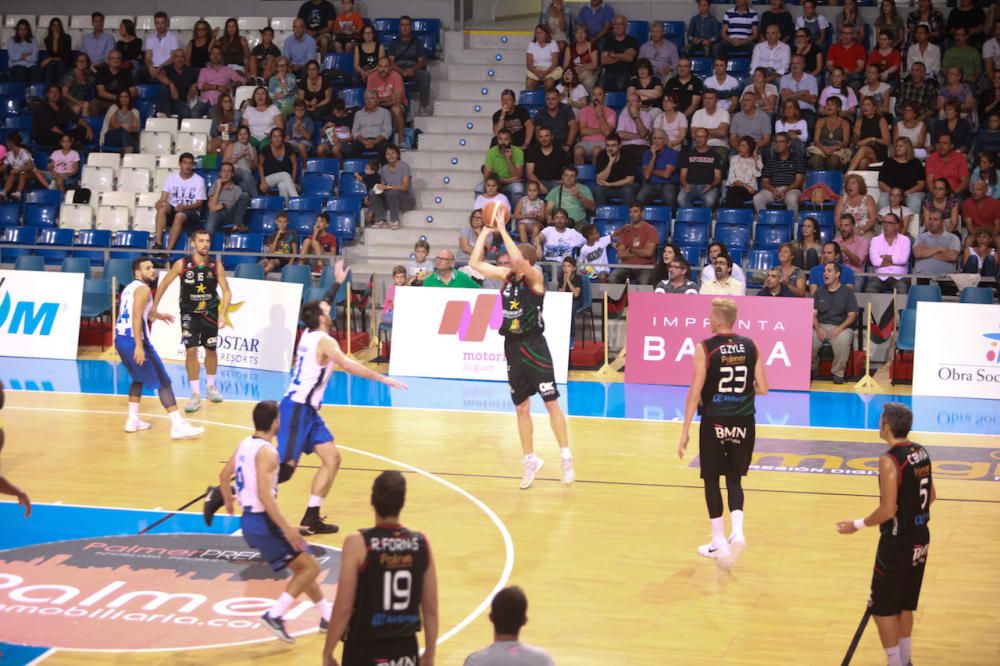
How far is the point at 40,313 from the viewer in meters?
18.1

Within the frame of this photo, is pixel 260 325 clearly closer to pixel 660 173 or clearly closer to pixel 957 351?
pixel 660 173

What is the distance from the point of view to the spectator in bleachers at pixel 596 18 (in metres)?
21.5

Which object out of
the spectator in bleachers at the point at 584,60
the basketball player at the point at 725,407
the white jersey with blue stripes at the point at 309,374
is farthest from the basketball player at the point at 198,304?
the spectator in bleachers at the point at 584,60

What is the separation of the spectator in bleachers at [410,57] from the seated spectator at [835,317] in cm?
901

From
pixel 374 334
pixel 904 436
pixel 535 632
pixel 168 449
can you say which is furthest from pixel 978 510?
pixel 374 334

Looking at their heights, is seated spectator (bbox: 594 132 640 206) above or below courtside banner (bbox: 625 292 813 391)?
above

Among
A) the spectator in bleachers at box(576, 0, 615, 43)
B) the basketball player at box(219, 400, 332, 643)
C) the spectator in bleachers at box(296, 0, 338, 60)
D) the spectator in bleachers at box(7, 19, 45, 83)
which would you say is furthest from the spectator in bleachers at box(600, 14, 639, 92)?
the basketball player at box(219, 400, 332, 643)

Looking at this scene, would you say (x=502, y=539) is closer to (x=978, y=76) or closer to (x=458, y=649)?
(x=458, y=649)

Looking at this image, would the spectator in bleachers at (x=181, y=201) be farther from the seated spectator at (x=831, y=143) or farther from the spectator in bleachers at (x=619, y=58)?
the seated spectator at (x=831, y=143)

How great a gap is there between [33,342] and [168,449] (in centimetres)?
645

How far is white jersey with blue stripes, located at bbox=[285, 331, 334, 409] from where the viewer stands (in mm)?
9406

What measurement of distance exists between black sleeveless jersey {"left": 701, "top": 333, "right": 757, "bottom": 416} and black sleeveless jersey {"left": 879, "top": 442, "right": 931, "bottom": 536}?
1908 mm

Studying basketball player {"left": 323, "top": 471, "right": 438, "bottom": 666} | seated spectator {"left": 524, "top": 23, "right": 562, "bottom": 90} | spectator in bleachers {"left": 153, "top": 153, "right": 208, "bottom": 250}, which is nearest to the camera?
basketball player {"left": 323, "top": 471, "right": 438, "bottom": 666}

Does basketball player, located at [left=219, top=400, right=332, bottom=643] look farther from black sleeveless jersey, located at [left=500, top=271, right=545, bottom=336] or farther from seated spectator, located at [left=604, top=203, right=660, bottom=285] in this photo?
seated spectator, located at [left=604, top=203, right=660, bottom=285]
